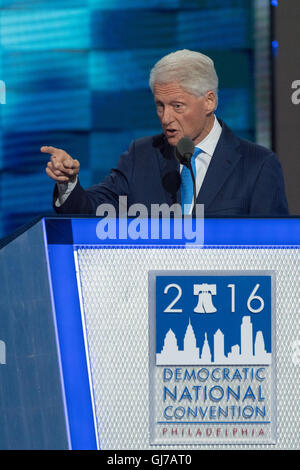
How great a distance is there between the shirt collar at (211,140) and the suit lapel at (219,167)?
3 cm

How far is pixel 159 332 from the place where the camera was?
1474 mm

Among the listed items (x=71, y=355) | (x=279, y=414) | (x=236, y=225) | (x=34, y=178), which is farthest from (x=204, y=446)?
(x=34, y=178)

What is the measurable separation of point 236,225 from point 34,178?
3.56 metres

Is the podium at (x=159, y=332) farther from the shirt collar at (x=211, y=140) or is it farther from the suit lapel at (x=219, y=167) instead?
the shirt collar at (x=211, y=140)

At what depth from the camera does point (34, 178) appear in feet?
16.2

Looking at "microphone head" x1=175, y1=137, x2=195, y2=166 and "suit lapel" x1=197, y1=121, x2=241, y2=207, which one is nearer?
"microphone head" x1=175, y1=137, x2=195, y2=166

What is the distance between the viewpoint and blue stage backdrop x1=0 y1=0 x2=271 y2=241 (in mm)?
4875

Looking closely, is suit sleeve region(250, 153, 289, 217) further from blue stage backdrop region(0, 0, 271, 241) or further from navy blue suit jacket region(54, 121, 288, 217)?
blue stage backdrop region(0, 0, 271, 241)

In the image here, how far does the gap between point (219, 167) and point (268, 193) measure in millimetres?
135

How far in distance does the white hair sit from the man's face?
0.02 meters

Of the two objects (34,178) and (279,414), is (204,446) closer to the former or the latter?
(279,414)
